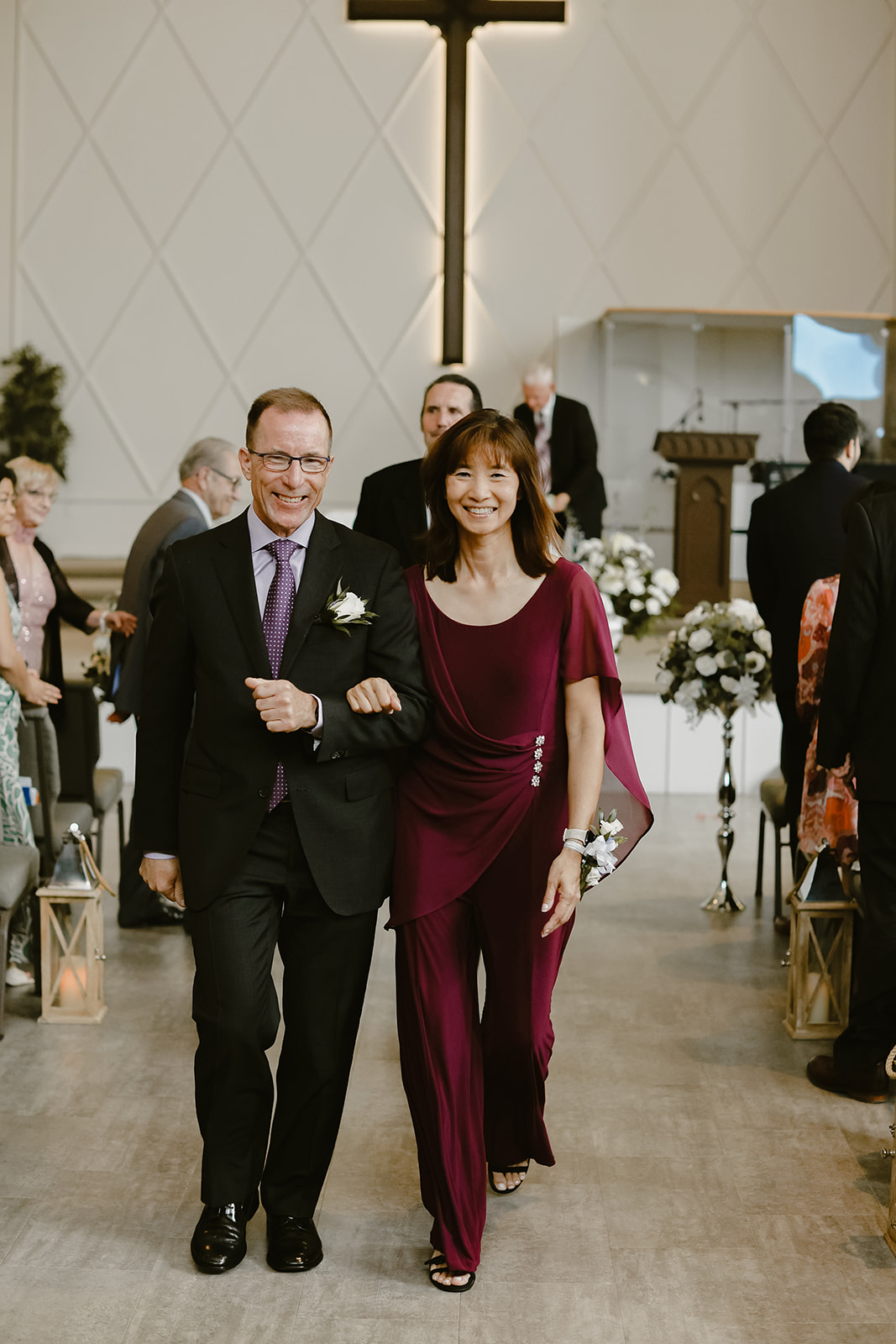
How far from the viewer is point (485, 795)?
294 centimetres

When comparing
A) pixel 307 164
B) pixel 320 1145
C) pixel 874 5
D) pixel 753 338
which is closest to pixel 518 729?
pixel 320 1145

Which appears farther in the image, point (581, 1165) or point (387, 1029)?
point (387, 1029)

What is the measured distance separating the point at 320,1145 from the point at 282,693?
3.30 ft

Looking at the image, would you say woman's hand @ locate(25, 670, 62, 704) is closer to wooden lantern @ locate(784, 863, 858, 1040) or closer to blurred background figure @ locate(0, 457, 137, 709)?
blurred background figure @ locate(0, 457, 137, 709)

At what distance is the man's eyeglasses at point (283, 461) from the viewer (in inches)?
108

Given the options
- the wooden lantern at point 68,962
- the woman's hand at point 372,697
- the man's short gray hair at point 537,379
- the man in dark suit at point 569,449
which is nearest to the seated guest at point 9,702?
the wooden lantern at point 68,962

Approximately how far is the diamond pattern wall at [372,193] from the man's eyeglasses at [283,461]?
7074 millimetres

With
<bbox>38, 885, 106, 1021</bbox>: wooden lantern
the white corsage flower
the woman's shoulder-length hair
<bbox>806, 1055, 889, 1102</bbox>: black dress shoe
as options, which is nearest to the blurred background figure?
<bbox>38, 885, 106, 1021</bbox>: wooden lantern

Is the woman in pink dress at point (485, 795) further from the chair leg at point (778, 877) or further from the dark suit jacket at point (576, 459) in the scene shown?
the dark suit jacket at point (576, 459)

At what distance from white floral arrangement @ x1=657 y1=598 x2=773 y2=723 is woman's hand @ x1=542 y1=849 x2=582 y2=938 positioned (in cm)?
279

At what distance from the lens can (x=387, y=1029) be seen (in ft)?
14.6

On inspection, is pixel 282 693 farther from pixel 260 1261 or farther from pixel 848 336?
pixel 848 336

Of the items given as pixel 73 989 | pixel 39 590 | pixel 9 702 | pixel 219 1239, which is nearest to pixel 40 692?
pixel 9 702

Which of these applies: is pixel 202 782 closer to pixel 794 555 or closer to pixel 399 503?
pixel 399 503
